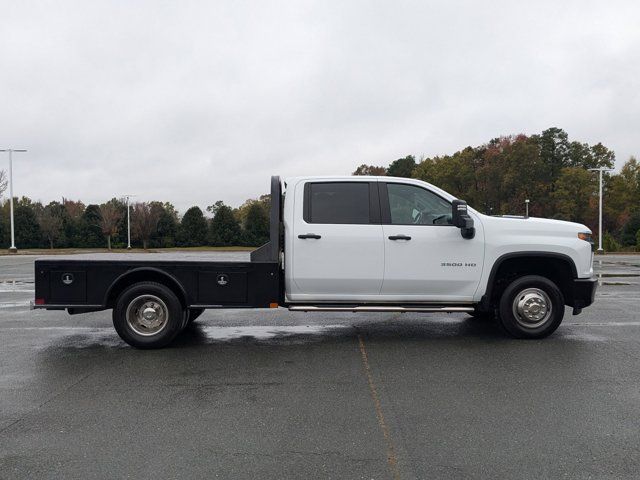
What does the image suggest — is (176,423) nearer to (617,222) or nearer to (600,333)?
(600,333)

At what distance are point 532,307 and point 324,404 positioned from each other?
12.4 feet

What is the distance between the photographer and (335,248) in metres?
6.91

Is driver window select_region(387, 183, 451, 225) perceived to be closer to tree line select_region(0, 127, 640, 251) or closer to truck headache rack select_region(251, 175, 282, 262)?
truck headache rack select_region(251, 175, 282, 262)

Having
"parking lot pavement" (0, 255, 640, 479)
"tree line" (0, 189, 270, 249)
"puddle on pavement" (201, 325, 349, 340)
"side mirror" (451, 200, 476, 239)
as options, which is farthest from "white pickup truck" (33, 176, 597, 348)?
"tree line" (0, 189, 270, 249)

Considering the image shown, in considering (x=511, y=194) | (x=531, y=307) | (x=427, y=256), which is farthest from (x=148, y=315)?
(x=511, y=194)

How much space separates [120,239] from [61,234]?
619 centimetres

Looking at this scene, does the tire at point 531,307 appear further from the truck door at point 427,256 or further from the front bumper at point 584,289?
the truck door at point 427,256

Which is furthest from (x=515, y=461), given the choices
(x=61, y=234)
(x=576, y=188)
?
(x=576, y=188)

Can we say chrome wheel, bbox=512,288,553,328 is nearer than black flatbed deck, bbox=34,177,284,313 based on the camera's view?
No

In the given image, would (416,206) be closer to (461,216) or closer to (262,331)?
(461,216)

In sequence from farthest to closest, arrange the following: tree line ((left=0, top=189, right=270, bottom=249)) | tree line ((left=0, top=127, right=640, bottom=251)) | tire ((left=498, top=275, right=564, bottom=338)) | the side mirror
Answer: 1. tree line ((left=0, top=127, right=640, bottom=251))
2. tree line ((left=0, top=189, right=270, bottom=249))
3. tire ((left=498, top=275, right=564, bottom=338))
4. the side mirror

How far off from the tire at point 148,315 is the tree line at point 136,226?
1218 cm

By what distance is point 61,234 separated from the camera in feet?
161

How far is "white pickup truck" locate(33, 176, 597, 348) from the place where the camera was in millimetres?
6906
